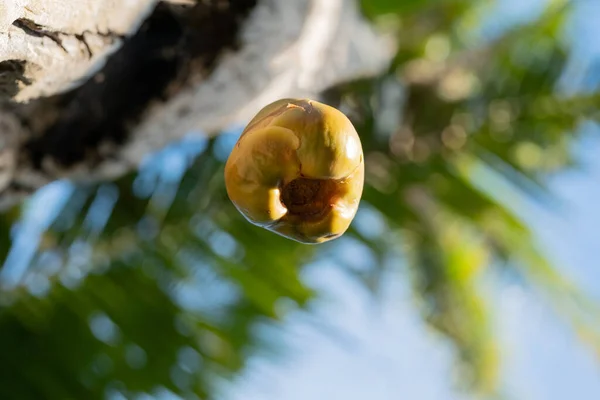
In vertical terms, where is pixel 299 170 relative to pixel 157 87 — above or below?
above

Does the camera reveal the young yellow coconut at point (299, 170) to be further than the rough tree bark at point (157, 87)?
No

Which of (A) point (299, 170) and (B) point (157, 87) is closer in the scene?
(A) point (299, 170)

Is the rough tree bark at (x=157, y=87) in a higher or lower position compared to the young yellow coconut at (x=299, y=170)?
lower

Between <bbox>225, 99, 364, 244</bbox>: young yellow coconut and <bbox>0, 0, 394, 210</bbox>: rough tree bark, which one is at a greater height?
<bbox>225, 99, 364, 244</bbox>: young yellow coconut

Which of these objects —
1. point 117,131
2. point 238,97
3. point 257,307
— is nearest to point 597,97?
point 257,307
